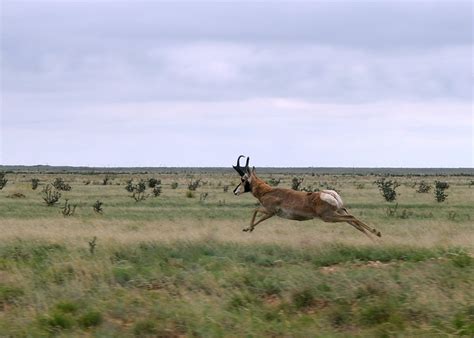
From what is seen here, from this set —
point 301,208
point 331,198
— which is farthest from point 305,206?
point 331,198

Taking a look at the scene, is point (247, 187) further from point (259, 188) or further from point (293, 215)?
point (293, 215)

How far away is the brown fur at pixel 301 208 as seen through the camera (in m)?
16.8

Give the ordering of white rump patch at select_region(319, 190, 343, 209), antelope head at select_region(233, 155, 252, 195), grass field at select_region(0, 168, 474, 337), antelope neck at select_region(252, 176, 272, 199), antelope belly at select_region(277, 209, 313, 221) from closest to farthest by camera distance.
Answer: grass field at select_region(0, 168, 474, 337) < white rump patch at select_region(319, 190, 343, 209) < antelope belly at select_region(277, 209, 313, 221) < antelope neck at select_region(252, 176, 272, 199) < antelope head at select_region(233, 155, 252, 195)

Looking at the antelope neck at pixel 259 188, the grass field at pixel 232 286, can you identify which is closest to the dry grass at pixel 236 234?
the grass field at pixel 232 286

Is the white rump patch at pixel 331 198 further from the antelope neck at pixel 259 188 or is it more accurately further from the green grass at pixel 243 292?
the green grass at pixel 243 292

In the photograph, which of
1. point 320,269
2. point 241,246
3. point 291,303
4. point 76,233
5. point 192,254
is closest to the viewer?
point 291,303

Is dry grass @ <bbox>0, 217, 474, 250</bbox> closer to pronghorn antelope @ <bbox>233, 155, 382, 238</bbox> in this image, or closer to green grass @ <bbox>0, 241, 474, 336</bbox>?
pronghorn antelope @ <bbox>233, 155, 382, 238</bbox>

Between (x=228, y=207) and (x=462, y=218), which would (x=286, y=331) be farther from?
(x=228, y=207)

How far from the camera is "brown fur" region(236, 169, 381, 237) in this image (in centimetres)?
1681

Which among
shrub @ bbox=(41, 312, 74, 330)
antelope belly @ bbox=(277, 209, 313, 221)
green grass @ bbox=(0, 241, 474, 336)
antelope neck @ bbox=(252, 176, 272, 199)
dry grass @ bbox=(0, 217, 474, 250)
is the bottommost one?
shrub @ bbox=(41, 312, 74, 330)

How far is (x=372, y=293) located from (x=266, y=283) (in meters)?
1.57

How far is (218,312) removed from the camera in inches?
370

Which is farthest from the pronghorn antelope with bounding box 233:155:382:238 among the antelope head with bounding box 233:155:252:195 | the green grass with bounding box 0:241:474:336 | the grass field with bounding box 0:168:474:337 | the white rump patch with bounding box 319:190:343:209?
the green grass with bounding box 0:241:474:336

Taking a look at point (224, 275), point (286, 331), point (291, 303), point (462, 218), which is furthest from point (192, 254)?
point (462, 218)
